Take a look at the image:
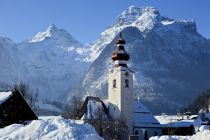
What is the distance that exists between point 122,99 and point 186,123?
39.7ft

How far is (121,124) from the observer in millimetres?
77438

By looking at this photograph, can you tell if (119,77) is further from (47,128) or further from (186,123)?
(47,128)

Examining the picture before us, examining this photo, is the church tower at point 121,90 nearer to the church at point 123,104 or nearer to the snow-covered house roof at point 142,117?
the church at point 123,104

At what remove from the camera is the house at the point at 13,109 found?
154ft

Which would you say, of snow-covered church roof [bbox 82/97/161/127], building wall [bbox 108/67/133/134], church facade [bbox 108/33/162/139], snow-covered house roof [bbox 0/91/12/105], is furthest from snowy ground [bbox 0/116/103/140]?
building wall [bbox 108/67/133/134]

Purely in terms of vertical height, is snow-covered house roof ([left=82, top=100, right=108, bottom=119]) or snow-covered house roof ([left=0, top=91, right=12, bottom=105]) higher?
snow-covered house roof ([left=82, top=100, right=108, bottom=119])

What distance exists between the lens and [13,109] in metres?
47.7

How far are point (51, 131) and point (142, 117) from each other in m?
62.0

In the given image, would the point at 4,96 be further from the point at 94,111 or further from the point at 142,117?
the point at 142,117

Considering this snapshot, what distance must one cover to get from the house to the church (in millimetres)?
34116

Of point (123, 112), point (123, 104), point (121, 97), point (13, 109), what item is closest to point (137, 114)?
point (123, 104)

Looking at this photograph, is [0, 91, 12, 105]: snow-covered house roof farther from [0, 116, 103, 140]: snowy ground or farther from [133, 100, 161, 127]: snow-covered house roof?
[133, 100, 161, 127]: snow-covered house roof

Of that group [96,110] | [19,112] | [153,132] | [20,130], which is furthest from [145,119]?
[20,130]

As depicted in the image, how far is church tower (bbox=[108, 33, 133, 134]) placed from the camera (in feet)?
278
